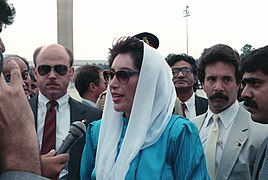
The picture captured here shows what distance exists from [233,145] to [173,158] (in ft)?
2.64

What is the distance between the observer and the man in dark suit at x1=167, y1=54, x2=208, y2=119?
227 inches

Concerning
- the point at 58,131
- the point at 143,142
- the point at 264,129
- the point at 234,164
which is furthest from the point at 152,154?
the point at 58,131

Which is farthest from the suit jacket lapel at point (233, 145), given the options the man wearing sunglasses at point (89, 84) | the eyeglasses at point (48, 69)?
the man wearing sunglasses at point (89, 84)

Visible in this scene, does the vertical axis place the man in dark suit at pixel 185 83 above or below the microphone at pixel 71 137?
above

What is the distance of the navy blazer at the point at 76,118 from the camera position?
158 inches

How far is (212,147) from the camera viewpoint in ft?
11.8

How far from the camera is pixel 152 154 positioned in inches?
113

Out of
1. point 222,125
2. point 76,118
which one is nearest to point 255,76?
point 222,125

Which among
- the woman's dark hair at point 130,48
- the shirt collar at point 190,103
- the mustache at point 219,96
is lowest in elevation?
the shirt collar at point 190,103

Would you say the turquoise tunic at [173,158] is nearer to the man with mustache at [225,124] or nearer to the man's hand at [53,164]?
the man with mustache at [225,124]

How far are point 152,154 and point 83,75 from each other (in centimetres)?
340

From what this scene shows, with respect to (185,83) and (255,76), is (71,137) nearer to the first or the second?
(255,76)

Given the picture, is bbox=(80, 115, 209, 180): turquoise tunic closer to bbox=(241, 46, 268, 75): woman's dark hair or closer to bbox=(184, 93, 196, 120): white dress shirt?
bbox=(241, 46, 268, 75): woman's dark hair

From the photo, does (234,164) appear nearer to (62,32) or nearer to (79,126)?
(79,126)
